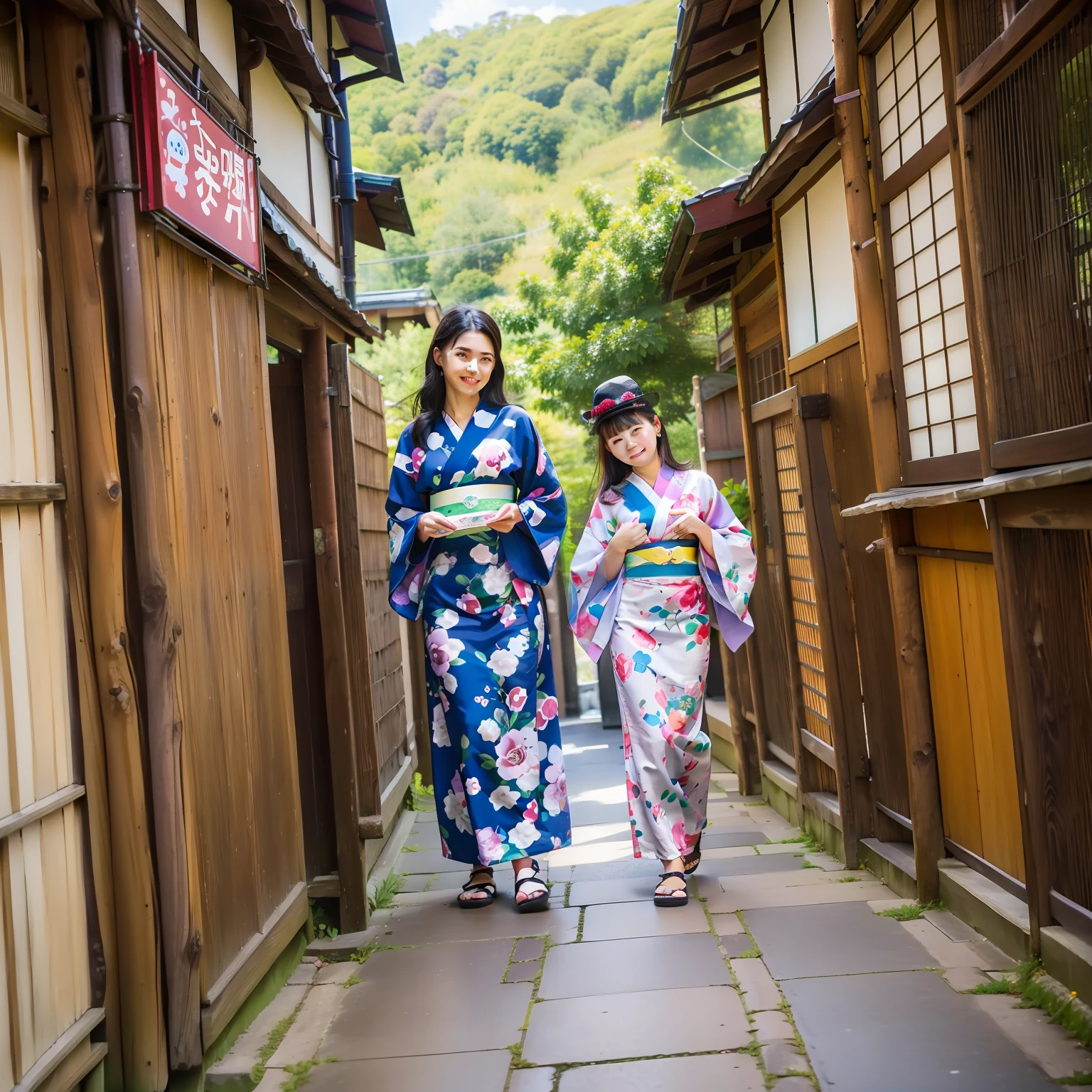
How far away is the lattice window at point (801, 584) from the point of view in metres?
5.83

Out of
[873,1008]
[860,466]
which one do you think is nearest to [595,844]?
[860,466]

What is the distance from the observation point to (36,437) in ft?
8.54

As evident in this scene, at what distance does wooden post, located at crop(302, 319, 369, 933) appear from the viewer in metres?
4.55

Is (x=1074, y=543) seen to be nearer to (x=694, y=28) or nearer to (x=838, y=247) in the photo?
(x=838, y=247)

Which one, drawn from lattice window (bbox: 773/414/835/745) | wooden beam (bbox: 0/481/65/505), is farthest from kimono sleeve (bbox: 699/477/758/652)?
wooden beam (bbox: 0/481/65/505)

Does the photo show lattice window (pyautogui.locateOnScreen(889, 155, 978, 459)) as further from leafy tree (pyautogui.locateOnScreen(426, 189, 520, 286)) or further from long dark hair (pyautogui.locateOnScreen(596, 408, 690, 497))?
leafy tree (pyautogui.locateOnScreen(426, 189, 520, 286))

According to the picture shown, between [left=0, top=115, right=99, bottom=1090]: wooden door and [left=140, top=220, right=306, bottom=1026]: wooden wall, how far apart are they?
0.33 m

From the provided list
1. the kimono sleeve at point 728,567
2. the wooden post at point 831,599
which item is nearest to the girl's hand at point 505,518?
the kimono sleeve at point 728,567

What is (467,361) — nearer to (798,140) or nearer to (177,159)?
(798,140)

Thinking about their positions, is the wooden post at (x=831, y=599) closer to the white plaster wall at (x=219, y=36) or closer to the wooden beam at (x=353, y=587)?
the wooden beam at (x=353, y=587)

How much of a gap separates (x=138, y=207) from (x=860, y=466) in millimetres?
→ 3255

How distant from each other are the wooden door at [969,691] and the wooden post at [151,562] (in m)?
2.54

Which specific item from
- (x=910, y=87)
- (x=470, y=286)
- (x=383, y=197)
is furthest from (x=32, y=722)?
(x=470, y=286)

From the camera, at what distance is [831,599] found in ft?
16.6
